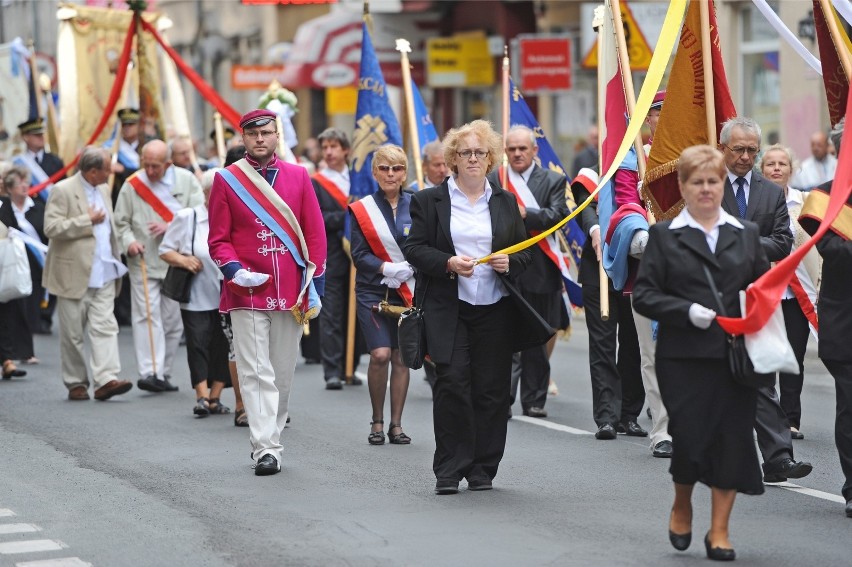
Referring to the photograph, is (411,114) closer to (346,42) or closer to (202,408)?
(202,408)

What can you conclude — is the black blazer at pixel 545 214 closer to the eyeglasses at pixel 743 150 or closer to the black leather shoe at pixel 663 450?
the black leather shoe at pixel 663 450

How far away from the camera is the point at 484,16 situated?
3212 cm

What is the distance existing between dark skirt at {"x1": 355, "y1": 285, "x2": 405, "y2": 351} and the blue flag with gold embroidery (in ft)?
10.8

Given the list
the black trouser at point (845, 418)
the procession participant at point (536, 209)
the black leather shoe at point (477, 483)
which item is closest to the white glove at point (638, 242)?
the black trouser at point (845, 418)

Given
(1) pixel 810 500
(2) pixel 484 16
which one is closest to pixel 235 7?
(2) pixel 484 16

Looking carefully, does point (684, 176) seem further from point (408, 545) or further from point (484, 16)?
point (484, 16)

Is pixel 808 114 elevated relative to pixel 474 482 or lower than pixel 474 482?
elevated

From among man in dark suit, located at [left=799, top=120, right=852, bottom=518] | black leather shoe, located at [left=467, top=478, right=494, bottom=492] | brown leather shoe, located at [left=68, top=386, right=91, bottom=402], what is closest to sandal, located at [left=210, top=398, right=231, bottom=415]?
brown leather shoe, located at [left=68, top=386, right=91, bottom=402]

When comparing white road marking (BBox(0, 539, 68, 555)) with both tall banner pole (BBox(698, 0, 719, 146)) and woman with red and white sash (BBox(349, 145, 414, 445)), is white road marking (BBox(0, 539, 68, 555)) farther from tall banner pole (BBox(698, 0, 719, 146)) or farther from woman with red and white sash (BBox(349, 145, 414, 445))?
tall banner pole (BBox(698, 0, 719, 146))

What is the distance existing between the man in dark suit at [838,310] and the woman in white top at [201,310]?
523 centimetres

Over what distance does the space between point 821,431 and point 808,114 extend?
41.8ft

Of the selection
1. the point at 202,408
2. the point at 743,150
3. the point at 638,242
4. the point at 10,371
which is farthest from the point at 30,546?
the point at 10,371

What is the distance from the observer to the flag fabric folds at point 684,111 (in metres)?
9.41

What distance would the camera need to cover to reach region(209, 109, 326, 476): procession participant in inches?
384
